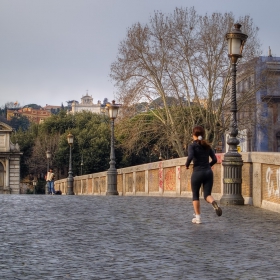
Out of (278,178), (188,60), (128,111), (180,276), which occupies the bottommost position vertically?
(180,276)

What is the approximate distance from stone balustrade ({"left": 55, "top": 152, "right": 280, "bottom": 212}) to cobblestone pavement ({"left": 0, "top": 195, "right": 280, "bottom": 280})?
1.22 metres

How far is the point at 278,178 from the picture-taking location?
14617 mm

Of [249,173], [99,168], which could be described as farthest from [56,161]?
[249,173]

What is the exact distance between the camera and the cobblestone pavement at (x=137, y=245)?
7277mm

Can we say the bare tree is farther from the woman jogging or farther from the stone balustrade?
the woman jogging

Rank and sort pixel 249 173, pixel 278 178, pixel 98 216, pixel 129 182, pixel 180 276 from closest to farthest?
pixel 180 276
pixel 98 216
pixel 278 178
pixel 249 173
pixel 129 182

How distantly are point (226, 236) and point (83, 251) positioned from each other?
2597 millimetres

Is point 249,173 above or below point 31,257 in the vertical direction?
above

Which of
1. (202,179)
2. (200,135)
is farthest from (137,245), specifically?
(200,135)

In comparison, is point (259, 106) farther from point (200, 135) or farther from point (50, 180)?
point (200, 135)

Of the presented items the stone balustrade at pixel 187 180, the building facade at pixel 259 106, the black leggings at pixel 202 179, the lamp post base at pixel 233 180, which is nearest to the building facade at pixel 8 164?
the building facade at pixel 259 106

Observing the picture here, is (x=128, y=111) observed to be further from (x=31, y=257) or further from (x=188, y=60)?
(x=31, y=257)

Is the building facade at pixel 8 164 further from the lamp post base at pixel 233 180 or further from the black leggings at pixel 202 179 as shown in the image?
the black leggings at pixel 202 179

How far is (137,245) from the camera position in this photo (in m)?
9.23
